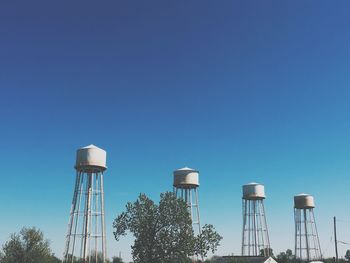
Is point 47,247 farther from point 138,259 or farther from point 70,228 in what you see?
point 138,259

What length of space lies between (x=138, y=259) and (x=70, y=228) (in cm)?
1107

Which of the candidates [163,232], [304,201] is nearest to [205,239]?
[163,232]

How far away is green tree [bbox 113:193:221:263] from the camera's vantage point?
49.7m

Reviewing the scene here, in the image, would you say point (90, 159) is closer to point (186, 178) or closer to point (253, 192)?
point (186, 178)

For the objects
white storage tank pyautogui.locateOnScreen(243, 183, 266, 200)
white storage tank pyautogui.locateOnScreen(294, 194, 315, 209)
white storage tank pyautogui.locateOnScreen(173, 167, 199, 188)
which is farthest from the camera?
white storage tank pyautogui.locateOnScreen(294, 194, 315, 209)

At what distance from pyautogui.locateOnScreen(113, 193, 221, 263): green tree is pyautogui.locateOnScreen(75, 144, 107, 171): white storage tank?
7735 mm

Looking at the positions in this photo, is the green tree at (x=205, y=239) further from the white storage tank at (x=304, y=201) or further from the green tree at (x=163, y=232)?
the white storage tank at (x=304, y=201)

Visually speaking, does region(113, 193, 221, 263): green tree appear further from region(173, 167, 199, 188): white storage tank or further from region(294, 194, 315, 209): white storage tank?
region(294, 194, 315, 209): white storage tank

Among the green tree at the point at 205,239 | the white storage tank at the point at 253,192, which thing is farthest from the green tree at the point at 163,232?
the white storage tank at the point at 253,192

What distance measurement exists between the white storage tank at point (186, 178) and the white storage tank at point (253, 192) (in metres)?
14.9

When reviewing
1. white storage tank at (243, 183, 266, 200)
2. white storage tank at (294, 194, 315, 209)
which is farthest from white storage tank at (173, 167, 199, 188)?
white storage tank at (294, 194, 315, 209)

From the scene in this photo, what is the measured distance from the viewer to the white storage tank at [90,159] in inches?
2222

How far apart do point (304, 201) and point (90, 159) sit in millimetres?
54177

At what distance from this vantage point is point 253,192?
8194 cm
